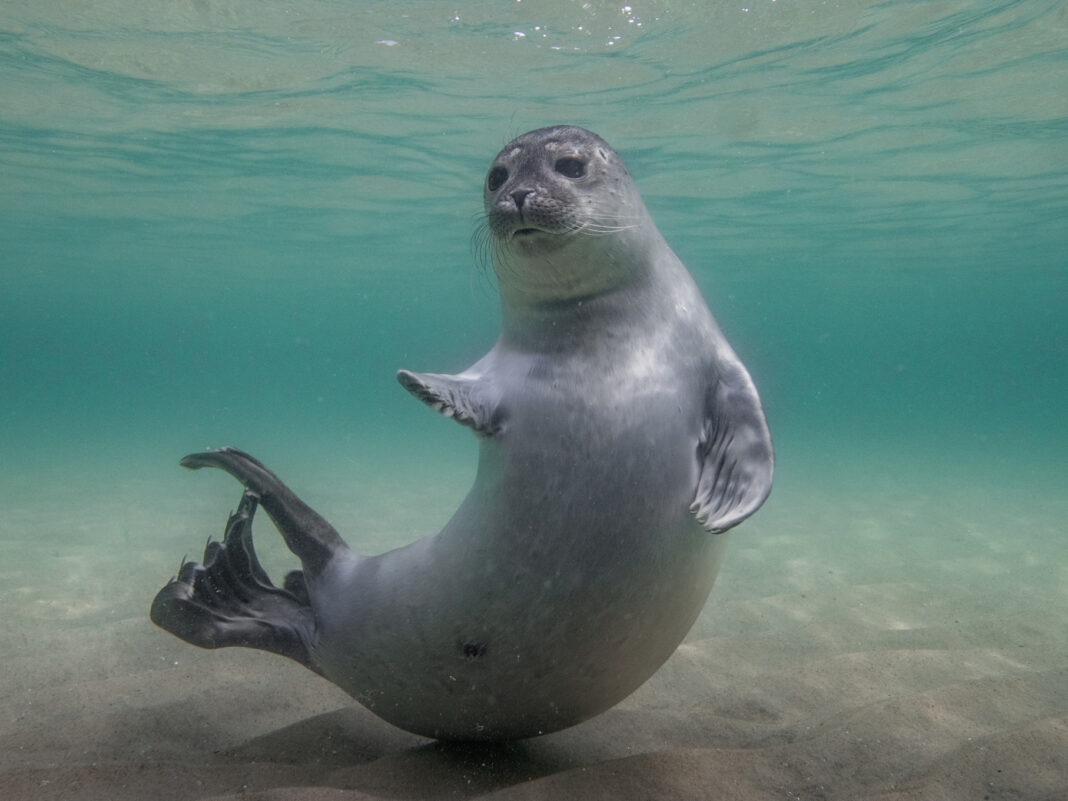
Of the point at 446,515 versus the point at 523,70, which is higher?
the point at 523,70

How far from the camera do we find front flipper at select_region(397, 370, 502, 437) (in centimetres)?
257

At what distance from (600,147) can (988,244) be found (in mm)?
30983

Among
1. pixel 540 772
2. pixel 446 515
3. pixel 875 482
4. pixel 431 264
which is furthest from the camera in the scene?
pixel 431 264

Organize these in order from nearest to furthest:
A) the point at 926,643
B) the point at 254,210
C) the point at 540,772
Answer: the point at 540,772 → the point at 926,643 → the point at 254,210

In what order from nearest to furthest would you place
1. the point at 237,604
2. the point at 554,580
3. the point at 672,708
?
1. the point at 554,580
2. the point at 237,604
3. the point at 672,708

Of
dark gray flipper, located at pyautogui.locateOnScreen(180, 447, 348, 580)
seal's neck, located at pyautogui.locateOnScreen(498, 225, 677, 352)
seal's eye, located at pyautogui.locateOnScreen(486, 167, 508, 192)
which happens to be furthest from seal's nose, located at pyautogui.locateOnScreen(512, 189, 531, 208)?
dark gray flipper, located at pyautogui.locateOnScreen(180, 447, 348, 580)

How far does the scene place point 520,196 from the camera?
8.84 ft

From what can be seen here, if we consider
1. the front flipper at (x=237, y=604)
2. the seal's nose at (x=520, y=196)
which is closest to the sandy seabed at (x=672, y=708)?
the front flipper at (x=237, y=604)

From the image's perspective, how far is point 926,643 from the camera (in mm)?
4820

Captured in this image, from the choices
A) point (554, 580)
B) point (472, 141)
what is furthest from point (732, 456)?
point (472, 141)

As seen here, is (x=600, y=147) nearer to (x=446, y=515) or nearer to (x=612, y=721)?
(x=612, y=721)

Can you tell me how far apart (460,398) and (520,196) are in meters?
0.74

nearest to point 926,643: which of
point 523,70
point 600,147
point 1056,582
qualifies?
point 1056,582

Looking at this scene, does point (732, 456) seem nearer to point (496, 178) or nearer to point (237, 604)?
point (496, 178)
